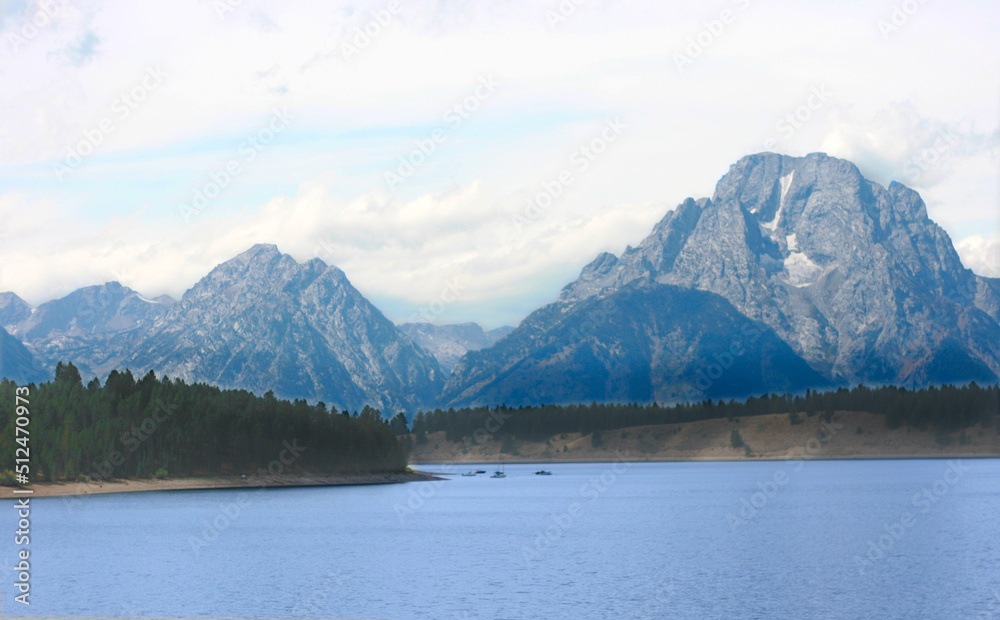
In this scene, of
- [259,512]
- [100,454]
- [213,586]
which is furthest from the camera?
[100,454]

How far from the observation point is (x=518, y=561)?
9888 centimetres

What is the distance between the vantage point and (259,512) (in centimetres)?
16500

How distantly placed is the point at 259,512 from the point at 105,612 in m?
101

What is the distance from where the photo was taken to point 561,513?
168 meters

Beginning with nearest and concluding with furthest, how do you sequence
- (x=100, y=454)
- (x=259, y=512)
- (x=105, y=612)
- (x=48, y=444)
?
(x=105, y=612), (x=259, y=512), (x=48, y=444), (x=100, y=454)

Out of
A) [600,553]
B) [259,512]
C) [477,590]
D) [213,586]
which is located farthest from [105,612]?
[259,512]

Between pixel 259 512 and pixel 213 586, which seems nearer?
pixel 213 586

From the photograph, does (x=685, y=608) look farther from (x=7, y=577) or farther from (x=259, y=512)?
(x=259, y=512)

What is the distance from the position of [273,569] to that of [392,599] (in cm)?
2394

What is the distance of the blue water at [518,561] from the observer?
234 ft

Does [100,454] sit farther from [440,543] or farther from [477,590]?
[477,590]

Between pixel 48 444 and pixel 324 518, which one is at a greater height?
pixel 48 444

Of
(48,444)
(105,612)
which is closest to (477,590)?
(105,612)

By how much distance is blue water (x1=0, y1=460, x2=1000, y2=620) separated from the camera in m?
71.2
